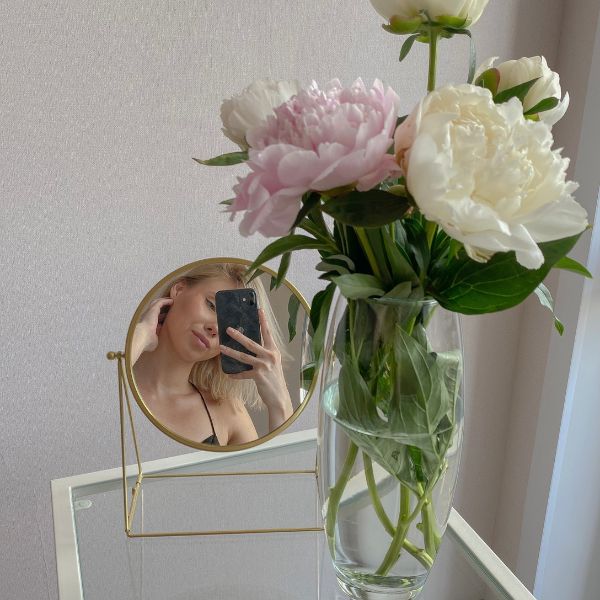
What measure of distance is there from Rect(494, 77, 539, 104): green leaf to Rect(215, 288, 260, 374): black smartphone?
33cm

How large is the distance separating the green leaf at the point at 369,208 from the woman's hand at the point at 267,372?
1.01 ft

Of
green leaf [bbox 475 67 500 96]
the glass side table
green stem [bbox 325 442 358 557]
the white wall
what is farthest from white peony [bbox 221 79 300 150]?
the white wall

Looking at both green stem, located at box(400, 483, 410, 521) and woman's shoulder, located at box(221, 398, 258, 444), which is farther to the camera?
woman's shoulder, located at box(221, 398, 258, 444)

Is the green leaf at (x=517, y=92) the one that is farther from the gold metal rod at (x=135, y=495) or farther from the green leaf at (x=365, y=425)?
the gold metal rod at (x=135, y=495)

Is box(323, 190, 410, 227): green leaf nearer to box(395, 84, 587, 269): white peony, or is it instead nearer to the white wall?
box(395, 84, 587, 269): white peony

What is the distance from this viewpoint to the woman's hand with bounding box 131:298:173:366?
717 millimetres

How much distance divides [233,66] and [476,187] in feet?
2.12

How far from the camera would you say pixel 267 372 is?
0.73 metres

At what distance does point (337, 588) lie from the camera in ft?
2.10

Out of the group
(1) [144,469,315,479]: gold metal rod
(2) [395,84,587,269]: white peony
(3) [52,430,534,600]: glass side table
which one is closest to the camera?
(2) [395,84,587,269]: white peony

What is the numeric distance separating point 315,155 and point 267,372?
1.24ft

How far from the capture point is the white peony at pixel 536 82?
465mm

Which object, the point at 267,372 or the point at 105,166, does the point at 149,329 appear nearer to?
the point at 267,372

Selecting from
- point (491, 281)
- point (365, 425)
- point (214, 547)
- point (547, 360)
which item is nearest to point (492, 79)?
point (491, 281)
